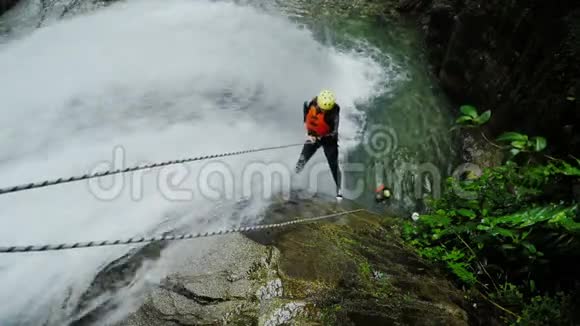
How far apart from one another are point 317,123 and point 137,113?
3419 mm

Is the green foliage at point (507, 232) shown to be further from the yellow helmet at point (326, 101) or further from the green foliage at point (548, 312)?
the yellow helmet at point (326, 101)

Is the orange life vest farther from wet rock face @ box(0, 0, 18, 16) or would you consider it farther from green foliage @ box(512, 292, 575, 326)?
wet rock face @ box(0, 0, 18, 16)

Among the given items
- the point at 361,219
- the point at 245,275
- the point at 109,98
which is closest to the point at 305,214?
the point at 361,219

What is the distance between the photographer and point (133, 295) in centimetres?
325

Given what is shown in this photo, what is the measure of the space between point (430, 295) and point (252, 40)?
27.3ft

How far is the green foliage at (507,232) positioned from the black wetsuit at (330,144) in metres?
1.69

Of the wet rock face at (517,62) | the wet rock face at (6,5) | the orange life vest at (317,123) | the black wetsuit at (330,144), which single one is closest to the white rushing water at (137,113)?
the black wetsuit at (330,144)

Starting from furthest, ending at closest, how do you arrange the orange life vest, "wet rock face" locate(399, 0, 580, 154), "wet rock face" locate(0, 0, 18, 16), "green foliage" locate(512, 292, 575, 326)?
"wet rock face" locate(0, 0, 18, 16) < the orange life vest < "wet rock face" locate(399, 0, 580, 154) < "green foliage" locate(512, 292, 575, 326)

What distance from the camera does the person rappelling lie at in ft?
18.2

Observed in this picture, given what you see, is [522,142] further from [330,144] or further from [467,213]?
[330,144]

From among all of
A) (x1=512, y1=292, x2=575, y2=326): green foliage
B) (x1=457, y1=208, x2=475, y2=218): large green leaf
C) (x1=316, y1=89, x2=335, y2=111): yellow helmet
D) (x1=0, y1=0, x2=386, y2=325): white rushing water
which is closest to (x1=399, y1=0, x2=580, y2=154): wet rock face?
(x1=457, y1=208, x2=475, y2=218): large green leaf

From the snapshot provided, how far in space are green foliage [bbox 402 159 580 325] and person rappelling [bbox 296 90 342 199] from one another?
1735mm

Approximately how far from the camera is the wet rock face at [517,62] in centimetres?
518

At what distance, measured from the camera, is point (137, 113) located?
704cm
